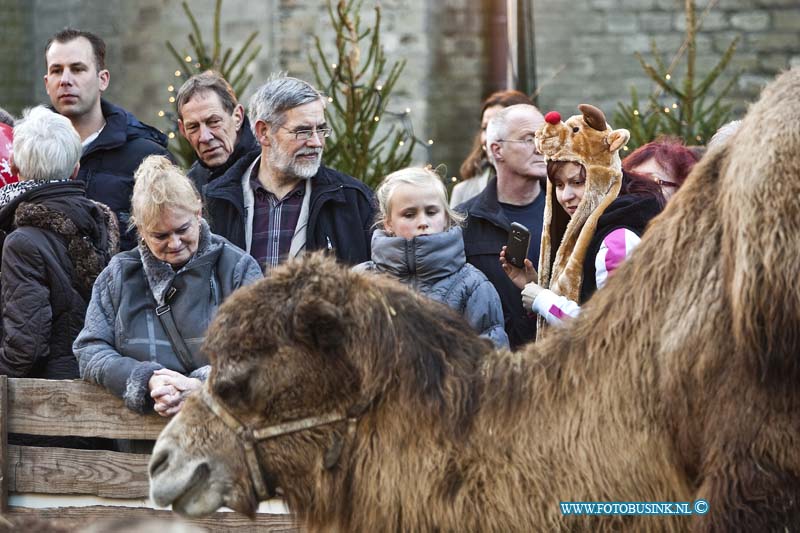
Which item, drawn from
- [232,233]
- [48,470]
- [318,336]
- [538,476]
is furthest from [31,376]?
[538,476]

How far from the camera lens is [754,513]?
11.6 ft

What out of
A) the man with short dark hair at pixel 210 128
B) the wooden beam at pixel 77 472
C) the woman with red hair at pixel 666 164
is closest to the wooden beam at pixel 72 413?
the wooden beam at pixel 77 472

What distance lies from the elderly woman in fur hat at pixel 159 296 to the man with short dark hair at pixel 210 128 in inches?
68.3

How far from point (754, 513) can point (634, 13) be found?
1689cm

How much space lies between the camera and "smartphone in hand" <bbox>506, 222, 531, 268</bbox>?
5.75 m

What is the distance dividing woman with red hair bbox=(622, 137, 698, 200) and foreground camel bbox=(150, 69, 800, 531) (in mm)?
2254

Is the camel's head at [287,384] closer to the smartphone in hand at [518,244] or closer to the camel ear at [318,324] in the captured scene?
the camel ear at [318,324]

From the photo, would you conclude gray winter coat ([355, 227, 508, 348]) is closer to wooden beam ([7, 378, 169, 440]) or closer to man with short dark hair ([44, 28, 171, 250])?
wooden beam ([7, 378, 169, 440])

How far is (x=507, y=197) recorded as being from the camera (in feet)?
22.8

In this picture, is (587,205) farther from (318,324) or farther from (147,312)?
(147,312)

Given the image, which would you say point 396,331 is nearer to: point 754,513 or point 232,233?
point 754,513

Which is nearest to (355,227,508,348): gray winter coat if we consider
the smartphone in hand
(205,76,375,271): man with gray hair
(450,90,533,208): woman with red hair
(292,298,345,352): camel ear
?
the smartphone in hand

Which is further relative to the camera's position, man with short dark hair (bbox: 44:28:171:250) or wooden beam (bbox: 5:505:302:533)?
man with short dark hair (bbox: 44:28:171:250)

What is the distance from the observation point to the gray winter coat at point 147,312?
222 inches
